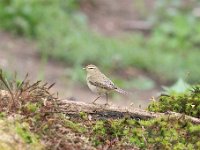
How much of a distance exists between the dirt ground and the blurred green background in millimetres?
158

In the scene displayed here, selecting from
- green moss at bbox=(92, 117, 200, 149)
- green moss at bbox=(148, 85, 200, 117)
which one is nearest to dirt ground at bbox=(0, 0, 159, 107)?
green moss at bbox=(148, 85, 200, 117)

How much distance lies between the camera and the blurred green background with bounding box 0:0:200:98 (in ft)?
42.0

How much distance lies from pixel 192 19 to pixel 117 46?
9.95 ft

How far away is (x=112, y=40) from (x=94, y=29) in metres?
1.71

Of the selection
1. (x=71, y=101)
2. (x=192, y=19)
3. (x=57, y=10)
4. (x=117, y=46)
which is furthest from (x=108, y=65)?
(x=71, y=101)

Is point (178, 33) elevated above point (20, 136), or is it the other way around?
point (178, 33)

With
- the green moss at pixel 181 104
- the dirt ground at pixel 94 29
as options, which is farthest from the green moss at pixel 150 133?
the dirt ground at pixel 94 29

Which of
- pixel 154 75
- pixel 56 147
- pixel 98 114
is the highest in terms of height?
A: pixel 154 75

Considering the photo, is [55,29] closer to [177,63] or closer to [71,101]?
[177,63]

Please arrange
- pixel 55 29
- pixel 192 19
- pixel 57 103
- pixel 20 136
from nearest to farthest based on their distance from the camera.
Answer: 1. pixel 20 136
2. pixel 57 103
3. pixel 55 29
4. pixel 192 19

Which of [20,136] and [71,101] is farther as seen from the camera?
[71,101]

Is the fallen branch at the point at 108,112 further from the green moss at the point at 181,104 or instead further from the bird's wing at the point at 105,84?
the bird's wing at the point at 105,84

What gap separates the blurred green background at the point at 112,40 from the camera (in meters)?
12.8

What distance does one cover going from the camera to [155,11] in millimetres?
16625
